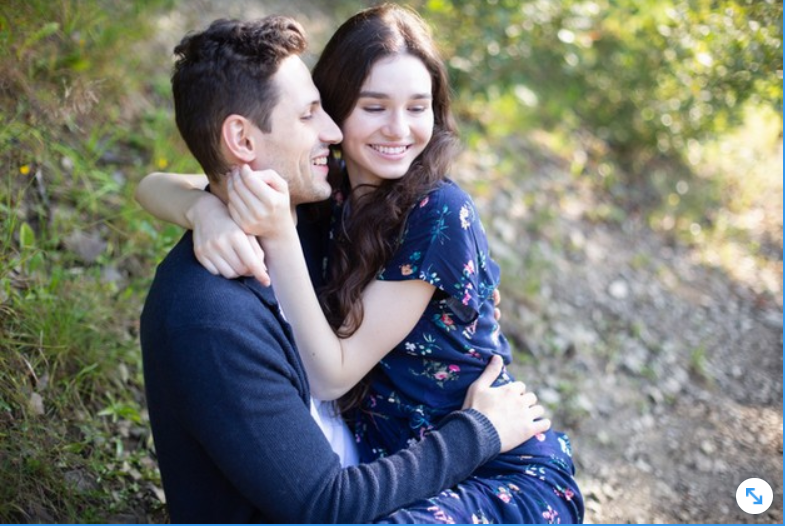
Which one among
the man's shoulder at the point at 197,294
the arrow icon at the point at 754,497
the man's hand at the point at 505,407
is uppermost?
the man's shoulder at the point at 197,294

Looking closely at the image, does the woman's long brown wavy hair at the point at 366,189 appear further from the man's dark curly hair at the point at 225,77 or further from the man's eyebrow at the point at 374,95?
the man's dark curly hair at the point at 225,77

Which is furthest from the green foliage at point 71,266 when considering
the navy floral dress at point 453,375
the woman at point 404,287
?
the navy floral dress at point 453,375

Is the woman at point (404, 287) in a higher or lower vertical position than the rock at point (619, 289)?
higher

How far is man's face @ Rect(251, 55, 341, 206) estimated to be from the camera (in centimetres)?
227

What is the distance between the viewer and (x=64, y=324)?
9.71 ft

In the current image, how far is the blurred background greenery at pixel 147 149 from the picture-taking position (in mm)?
2826

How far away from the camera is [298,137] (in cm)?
230

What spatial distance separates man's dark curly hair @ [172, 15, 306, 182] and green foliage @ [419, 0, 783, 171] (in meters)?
2.46

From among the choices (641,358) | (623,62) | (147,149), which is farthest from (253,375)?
(623,62)

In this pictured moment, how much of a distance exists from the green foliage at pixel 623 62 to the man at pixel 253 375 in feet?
8.20

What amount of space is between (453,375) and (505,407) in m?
0.18

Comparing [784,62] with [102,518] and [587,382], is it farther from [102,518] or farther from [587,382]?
[102,518]

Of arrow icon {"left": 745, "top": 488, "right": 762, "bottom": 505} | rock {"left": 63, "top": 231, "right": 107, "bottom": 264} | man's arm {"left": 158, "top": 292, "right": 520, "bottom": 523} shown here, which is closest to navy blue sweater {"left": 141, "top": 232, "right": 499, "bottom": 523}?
man's arm {"left": 158, "top": 292, "right": 520, "bottom": 523}

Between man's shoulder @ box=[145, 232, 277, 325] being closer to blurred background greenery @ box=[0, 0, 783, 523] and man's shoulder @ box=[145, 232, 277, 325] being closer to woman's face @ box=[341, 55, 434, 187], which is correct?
woman's face @ box=[341, 55, 434, 187]
